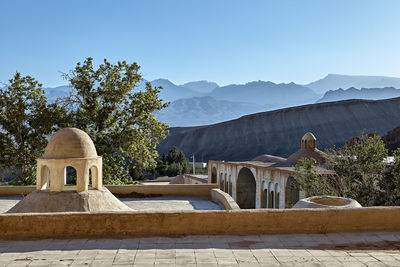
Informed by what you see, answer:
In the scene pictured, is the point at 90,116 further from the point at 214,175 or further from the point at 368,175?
the point at 214,175

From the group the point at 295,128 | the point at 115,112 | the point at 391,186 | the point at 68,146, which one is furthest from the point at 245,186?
the point at 295,128

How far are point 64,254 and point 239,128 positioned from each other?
300 ft

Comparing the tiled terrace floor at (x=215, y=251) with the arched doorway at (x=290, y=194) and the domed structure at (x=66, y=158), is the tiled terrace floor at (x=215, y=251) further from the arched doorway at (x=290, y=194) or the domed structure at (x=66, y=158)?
the arched doorway at (x=290, y=194)

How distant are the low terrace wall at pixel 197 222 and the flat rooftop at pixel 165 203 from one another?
7.65 m

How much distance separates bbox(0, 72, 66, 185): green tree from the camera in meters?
21.6

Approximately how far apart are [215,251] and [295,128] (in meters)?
86.5

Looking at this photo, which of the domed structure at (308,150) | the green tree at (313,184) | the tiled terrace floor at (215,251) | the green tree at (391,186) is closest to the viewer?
the tiled terrace floor at (215,251)

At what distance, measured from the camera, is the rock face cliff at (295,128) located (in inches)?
3337

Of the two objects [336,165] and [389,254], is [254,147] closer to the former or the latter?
[336,165]

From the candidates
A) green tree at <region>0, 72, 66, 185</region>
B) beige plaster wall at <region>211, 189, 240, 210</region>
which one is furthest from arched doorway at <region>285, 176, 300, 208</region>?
green tree at <region>0, 72, 66, 185</region>

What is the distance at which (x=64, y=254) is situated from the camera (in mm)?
5750

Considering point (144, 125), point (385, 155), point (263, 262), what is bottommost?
point (263, 262)

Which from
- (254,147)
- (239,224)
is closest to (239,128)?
(254,147)

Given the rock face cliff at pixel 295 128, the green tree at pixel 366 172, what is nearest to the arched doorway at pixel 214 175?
the green tree at pixel 366 172
